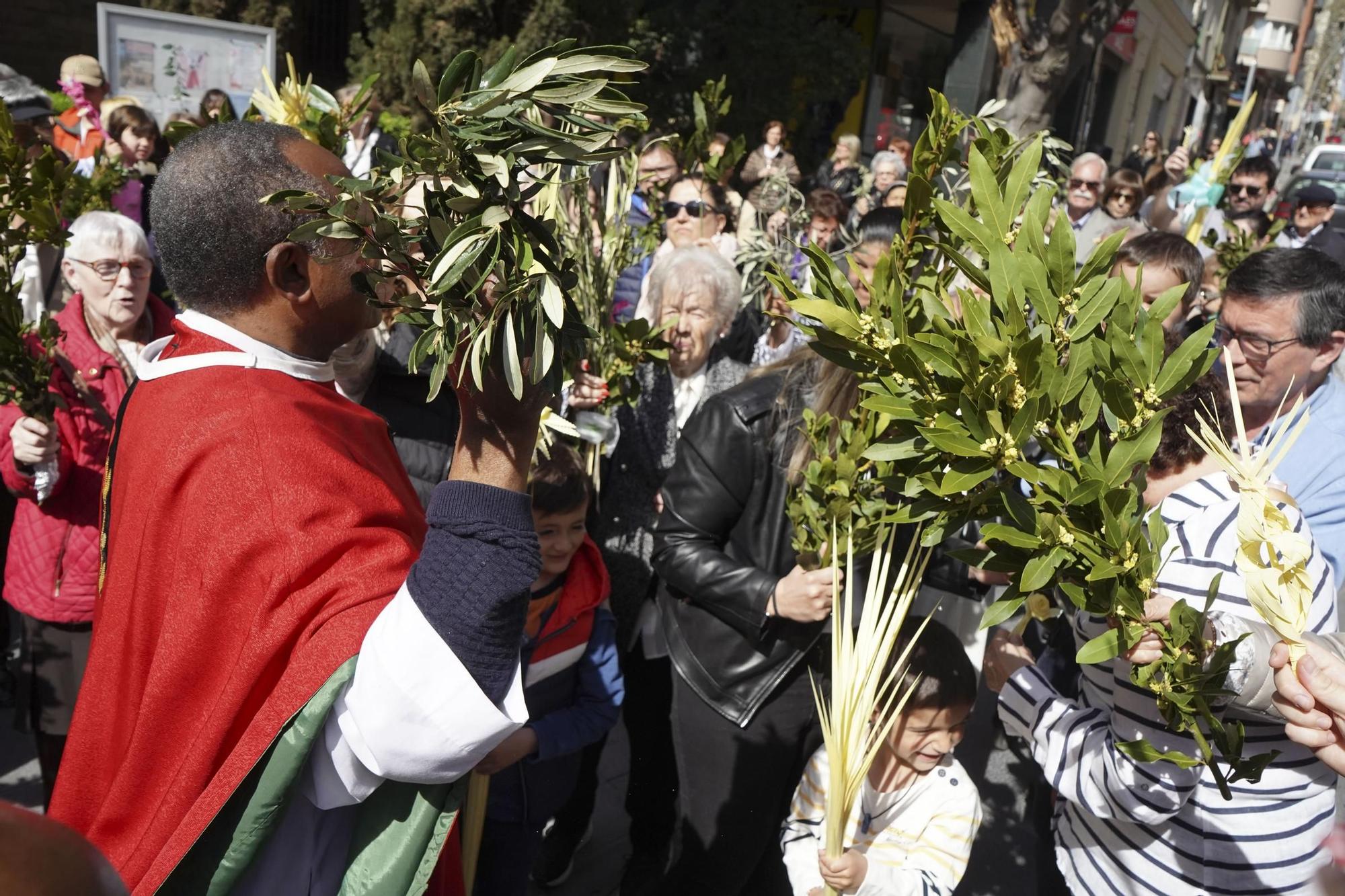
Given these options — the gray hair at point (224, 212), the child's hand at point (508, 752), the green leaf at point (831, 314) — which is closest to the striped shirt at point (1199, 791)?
the green leaf at point (831, 314)

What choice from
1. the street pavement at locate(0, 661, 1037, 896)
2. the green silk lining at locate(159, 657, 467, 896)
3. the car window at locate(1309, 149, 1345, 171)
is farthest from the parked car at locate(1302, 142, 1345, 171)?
the green silk lining at locate(159, 657, 467, 896)

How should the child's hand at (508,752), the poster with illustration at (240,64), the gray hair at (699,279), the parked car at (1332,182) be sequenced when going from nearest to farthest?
the child's hand at (508,752), the gray hair at (699,279), the poster with illustration at (240,64), the parked car at (1332,182)

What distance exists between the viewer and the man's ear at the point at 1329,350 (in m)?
2.95

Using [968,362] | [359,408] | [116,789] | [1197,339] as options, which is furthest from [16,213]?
[1197,339]

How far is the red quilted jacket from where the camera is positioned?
3.05 m

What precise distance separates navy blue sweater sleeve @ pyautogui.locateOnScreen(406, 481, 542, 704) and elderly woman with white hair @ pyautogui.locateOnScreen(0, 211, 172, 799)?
2025 millimetres

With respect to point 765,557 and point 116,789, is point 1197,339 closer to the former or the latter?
point 765,557

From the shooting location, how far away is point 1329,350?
297 cm

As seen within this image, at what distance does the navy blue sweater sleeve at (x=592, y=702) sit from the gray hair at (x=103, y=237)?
1743mm

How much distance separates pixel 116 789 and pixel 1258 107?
58.3m

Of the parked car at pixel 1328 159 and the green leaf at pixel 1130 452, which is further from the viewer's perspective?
the parked car at pixel 1328 159

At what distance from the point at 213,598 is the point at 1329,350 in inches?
113

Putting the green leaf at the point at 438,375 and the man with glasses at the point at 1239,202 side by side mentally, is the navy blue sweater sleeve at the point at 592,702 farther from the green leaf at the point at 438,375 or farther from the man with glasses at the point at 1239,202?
the man with glasses at the point at 1239,202

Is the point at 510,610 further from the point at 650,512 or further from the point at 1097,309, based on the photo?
the point at 650,512
